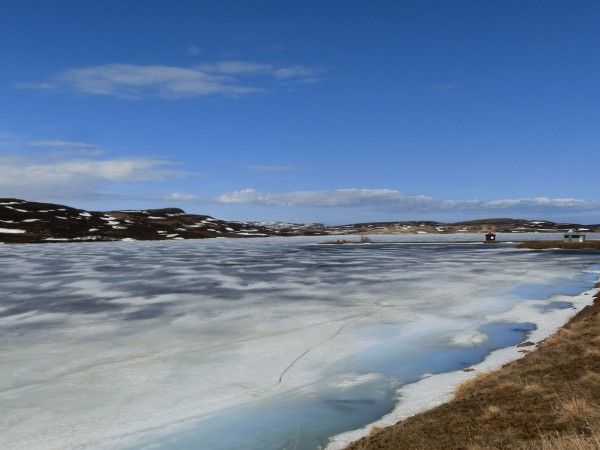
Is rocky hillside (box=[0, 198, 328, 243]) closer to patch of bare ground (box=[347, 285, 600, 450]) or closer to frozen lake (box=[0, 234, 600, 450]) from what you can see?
frozen lake (box=[0, 234, 600, 450])

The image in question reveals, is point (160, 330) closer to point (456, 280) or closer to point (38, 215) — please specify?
point (456, 280)

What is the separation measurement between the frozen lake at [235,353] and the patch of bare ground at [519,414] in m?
0.94

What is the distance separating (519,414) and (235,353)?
23.2ft

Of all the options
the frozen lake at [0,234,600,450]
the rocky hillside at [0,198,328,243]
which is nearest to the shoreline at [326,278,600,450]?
the frozen lake at [0,234,600,450]

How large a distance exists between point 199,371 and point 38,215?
15353cm

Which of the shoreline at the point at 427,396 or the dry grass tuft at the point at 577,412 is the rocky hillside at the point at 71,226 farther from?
the dry grass tuft at the point at 577,412

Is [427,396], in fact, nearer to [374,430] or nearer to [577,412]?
[374,430]

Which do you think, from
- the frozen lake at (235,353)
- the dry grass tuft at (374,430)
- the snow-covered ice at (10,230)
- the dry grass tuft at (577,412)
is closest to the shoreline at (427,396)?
the dry grass tuft at (374,430)

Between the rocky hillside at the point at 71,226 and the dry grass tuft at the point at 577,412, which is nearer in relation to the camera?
the dry grass tuft at the point at 577,412

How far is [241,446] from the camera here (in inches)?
286

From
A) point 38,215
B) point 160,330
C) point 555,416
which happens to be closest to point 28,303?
point 160,330

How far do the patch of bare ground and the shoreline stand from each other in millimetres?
37

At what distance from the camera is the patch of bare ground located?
6730mm

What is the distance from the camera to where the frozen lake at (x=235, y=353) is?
26.3ft
